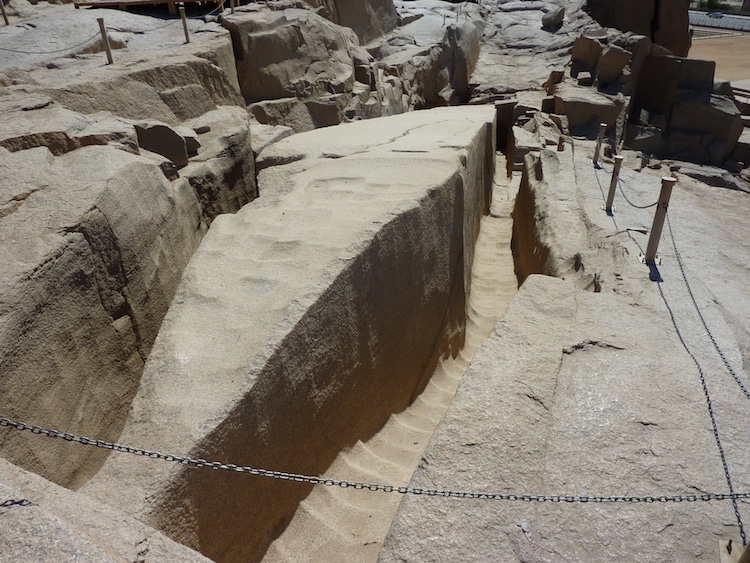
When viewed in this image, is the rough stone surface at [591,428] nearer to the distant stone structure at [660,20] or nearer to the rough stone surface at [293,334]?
the rough stone surface at [293,334]

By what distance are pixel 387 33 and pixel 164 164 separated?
43.3ft

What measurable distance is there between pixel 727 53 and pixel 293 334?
27648 millimetres

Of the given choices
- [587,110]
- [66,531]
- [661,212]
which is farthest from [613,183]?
[587,110]

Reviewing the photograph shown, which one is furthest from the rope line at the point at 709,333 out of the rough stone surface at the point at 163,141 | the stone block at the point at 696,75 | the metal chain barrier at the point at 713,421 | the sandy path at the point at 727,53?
the sandy path at the point at 727,53

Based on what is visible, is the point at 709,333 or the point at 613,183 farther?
the point at 613,183

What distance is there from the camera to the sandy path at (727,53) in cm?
2050

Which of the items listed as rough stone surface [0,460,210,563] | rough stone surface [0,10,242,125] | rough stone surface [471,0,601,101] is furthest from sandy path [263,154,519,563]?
rough stone surface [471,0,601,101]

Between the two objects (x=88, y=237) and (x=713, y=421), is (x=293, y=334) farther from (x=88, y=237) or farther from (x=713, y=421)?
(x=713, y=421)

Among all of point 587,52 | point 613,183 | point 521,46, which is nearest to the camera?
point 613,183

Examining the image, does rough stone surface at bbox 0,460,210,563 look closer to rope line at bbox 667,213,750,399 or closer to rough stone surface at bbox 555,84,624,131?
rope line at bbox 667,213,750,399

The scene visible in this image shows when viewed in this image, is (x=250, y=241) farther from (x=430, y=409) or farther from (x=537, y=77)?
(x=537, y=77)

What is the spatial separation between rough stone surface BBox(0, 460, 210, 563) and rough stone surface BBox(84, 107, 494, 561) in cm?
28

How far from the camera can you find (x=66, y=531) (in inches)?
51.4

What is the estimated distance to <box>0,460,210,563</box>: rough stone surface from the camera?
1.26m
